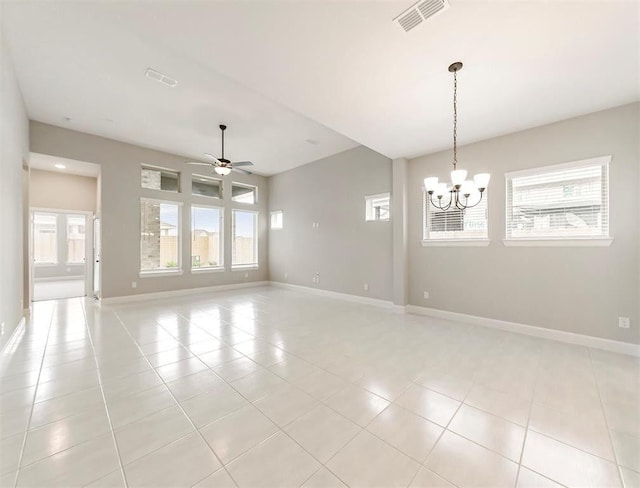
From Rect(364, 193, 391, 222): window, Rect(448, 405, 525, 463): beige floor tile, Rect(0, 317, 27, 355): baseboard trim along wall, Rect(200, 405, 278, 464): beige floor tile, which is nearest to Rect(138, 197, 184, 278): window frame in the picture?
Rect(0, 317, 27, 355): baseboard trim along wall

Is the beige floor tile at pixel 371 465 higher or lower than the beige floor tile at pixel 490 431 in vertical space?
higher

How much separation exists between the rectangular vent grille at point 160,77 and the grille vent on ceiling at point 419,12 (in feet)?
9.82

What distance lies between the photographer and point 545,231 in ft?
12.5

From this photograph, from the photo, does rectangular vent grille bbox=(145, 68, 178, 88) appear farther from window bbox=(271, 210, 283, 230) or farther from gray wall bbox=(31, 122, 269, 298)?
window bbox=(271, 210, 283, 230)

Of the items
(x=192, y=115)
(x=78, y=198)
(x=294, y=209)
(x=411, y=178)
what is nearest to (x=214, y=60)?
(x=192, y=115)

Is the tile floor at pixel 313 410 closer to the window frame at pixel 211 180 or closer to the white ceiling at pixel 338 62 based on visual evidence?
the white ceiling at pixel 338 62

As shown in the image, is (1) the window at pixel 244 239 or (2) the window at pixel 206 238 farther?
(1) the window at pixel 244 239

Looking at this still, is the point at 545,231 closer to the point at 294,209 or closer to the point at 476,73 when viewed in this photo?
the point at 476,73

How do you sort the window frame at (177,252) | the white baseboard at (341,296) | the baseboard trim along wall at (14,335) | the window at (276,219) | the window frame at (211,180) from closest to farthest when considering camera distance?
the baseboard trim along wall at (14,335) < the white baseboard at (341,296) < the window frame at (177,252) < the window frame at (211,180) < the window at (276,219)

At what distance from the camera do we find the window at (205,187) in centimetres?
709

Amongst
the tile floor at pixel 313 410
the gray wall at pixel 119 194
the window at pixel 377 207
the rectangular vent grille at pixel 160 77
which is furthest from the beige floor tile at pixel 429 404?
the gray wall at pixel 119 194

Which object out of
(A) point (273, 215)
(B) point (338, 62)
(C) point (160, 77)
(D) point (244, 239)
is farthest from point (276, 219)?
(B) point (338, 62)

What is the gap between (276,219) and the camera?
836 cm

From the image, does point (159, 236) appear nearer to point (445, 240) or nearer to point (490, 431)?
point (445, 240)
